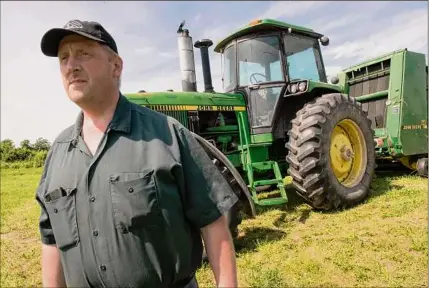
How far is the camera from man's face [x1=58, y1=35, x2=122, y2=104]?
146 cm

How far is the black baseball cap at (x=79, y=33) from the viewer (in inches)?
56.8

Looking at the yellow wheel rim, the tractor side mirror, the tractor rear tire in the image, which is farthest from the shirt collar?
the tractor side mirror

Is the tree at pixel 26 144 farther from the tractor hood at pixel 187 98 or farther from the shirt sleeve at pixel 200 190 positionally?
the shirt sleeve at pixel 200 190

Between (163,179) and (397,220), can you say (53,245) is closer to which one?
(163,179)

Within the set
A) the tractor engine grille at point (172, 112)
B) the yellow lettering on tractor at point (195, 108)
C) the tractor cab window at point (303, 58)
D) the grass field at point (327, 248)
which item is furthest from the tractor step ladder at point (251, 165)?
the tractor cab window at point (303, 58)

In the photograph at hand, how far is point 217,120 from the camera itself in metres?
5.46

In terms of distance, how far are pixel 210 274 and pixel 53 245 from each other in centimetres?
202

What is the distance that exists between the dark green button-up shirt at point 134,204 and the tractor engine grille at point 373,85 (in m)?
6.74

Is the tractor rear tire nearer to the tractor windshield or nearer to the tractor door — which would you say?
the tractor door

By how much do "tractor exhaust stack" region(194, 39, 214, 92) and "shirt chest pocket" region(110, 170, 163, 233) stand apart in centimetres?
404

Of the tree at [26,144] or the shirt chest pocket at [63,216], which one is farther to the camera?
the tree at [26,144]

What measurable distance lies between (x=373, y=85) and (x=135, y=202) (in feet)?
24.3

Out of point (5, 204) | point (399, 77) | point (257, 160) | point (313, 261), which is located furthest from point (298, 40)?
point (5, 204)

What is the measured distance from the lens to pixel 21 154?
29.3 metres
